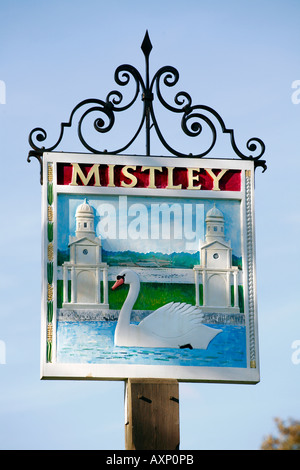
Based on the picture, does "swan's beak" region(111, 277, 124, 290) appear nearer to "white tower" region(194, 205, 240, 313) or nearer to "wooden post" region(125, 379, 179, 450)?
"white tower" region(194, 205, 240, 313)

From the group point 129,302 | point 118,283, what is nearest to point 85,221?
point 118,283

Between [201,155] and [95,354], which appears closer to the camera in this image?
[95,354]

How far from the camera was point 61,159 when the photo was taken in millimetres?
17328

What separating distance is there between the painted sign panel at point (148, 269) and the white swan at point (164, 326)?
0.04 ft

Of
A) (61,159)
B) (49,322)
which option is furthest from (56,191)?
(49,322)

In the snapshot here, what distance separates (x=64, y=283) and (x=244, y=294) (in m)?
2.16

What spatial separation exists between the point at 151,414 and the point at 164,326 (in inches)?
43.9

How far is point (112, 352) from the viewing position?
1659 cm

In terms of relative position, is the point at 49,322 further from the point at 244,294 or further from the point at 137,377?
the point at 244,294

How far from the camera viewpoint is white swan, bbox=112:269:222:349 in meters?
16.7

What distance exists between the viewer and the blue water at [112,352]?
1655 cm

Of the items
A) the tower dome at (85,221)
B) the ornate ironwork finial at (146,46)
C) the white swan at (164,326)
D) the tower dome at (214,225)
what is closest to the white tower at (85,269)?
the tower dome at (85,221)

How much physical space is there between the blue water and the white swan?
0.28ft

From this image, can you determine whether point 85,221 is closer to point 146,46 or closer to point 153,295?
point 153,295
